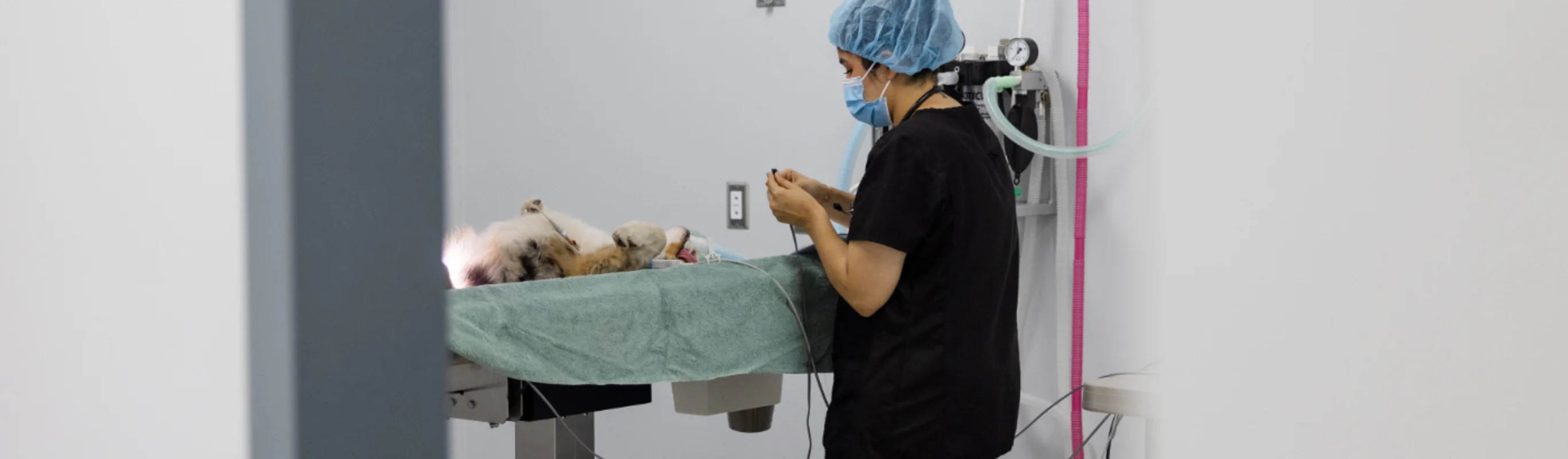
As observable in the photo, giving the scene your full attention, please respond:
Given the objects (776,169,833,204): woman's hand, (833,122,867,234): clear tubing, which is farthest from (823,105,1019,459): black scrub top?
(833,122,867,234): clear tubing

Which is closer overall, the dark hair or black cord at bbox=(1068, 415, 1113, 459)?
the dark hair

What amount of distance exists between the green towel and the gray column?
69 cm

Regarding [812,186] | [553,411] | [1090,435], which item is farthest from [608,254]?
[1090,435]

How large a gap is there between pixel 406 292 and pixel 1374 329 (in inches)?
23.9

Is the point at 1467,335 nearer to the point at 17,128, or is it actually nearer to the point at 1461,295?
the point at 1461,295

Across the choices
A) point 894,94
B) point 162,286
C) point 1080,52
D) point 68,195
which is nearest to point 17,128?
point 68,195

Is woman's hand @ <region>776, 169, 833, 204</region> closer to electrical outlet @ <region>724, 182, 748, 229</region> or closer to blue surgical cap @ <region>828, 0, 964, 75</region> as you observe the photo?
blue surgical cap @ <region>828, 0, 964, 75</region>

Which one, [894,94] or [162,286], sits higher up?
[894,94]

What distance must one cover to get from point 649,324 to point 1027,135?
4.14 ft

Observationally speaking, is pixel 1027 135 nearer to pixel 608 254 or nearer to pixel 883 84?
pixel 883 84

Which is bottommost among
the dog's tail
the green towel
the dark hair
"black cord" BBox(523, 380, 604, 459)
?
"black cord" BBox(523, 380, 604, 459)

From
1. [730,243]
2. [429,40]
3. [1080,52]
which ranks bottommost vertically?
[730,243]

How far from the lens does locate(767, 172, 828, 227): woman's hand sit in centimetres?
188

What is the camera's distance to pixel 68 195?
2.92 ft
